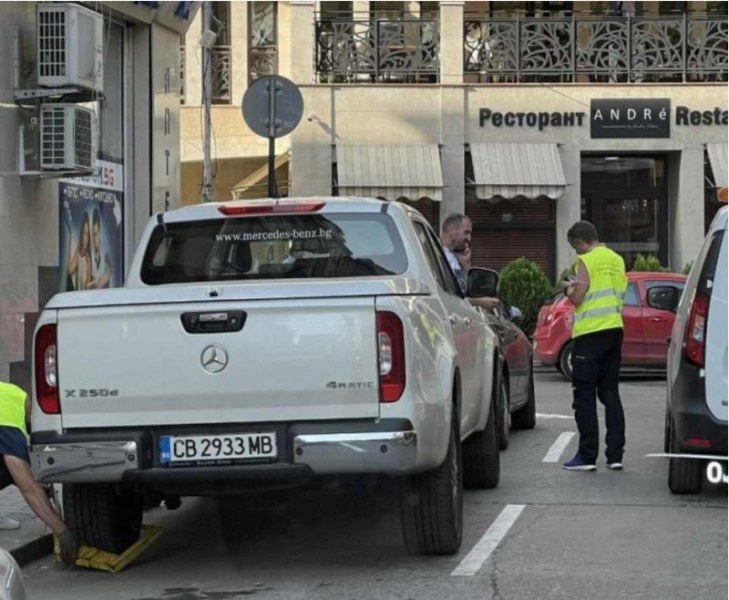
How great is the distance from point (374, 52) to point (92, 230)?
561 inches

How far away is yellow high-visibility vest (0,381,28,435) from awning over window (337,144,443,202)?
18984 mm

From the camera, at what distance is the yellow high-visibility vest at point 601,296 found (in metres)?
10.3

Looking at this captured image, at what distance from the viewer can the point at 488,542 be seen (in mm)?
7949

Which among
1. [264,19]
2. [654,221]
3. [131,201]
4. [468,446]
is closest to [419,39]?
[264,19]

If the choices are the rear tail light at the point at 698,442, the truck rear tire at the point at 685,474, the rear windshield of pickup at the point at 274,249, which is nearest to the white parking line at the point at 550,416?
the truck rear tire at the point at 685,474

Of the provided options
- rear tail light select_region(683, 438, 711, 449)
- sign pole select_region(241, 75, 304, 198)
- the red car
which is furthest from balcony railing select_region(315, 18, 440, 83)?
rear tail light select_region(683, 438, 711, 449)

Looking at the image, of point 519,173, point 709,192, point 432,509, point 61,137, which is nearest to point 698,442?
point 432,509

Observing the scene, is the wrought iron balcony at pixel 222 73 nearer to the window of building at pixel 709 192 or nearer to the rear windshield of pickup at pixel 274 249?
the window of building at pixel 709 192

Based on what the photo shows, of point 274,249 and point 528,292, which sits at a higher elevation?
point 274,249

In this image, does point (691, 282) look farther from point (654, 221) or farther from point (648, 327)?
point (654, 221)

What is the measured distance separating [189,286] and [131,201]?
8.75 metres

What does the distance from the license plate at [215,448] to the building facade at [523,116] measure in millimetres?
20012

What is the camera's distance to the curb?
7.79 meters

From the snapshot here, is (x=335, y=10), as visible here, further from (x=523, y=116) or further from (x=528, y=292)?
(x=528, y=292)
